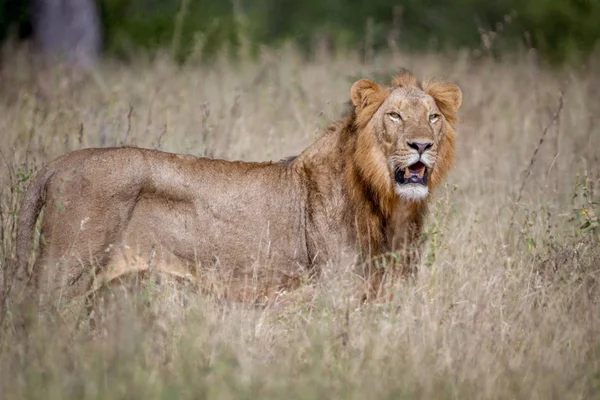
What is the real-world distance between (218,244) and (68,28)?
874 centimetres

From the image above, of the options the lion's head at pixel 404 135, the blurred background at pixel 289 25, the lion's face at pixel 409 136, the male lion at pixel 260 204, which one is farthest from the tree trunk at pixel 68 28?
the lion's face at pixel 409 136

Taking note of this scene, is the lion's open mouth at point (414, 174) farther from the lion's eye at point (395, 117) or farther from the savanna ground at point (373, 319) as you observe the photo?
the savanna ground at point (373, 319)

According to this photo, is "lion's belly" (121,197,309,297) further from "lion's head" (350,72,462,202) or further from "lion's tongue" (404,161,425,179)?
"lion's tongue" (404,161,425,179)

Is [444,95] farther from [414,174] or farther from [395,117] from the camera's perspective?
[414,174]

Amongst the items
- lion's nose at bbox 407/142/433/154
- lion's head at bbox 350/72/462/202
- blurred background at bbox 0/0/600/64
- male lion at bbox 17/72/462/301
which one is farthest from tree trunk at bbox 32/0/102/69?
lion's nose at bbox 407/142/433/154

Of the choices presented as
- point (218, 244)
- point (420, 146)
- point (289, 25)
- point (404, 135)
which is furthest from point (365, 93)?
point (289, 25)

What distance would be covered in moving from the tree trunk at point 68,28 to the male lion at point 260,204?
7845mm

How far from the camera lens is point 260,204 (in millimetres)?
5594

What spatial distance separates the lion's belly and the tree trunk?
791 cm

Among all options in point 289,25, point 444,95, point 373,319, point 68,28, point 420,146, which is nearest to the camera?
point 373,319

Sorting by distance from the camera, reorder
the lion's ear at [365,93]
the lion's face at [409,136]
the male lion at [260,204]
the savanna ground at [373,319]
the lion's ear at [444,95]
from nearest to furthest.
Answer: the savanna ground at [373,319] → the male lion at [260,204] → the lion's face at [409,136] → the lion's ear at [365,93] → the lion's ear at [444,95]

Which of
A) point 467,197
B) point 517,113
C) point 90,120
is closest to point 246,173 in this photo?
point 467,197

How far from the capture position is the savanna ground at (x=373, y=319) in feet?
13.5

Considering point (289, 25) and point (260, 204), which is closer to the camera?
point (260, 204)
